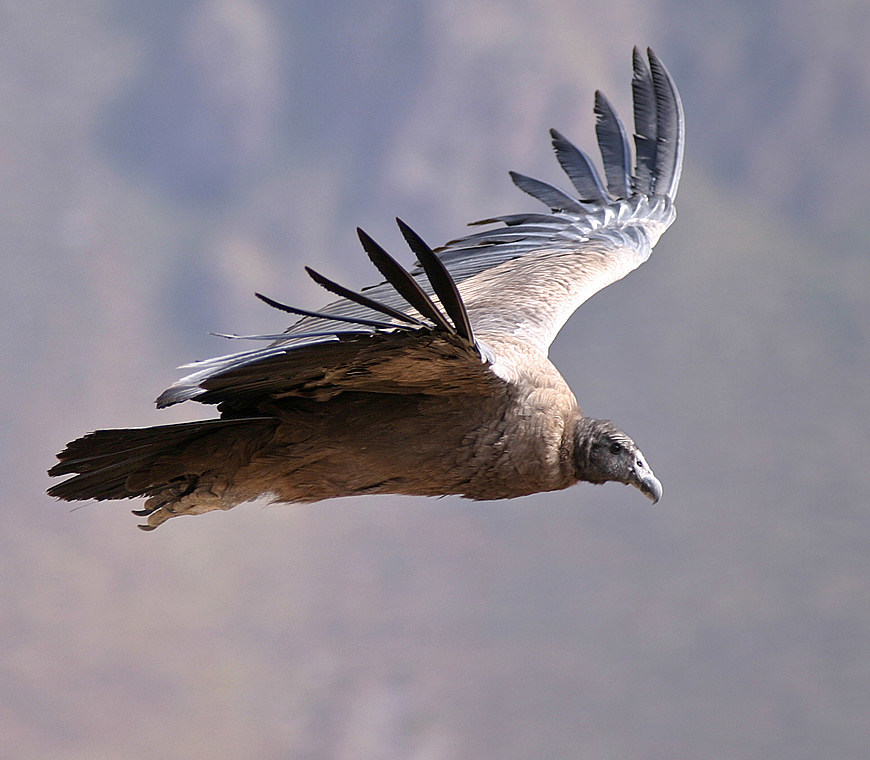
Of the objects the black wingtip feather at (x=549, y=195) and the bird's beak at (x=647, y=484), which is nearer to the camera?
the bird's beak at (x=647, y=484)

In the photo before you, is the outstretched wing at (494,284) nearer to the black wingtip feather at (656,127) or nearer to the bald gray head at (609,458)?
the black wingtip feather at (656,127)

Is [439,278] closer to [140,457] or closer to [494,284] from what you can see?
[140,457]

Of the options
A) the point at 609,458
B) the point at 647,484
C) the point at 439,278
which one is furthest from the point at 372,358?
the point at 647,484

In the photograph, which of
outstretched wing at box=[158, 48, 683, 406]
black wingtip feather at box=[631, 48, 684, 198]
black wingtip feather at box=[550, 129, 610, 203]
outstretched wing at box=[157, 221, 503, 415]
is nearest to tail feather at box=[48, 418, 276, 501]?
outstretched wing at box=[157, 221, 503, 415]

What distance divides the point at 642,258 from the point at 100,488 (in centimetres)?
247

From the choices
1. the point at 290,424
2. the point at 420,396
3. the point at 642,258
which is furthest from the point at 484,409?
the point at 642,258

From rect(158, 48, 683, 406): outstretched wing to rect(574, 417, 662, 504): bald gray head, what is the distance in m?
0.41

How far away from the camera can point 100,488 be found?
143 inches

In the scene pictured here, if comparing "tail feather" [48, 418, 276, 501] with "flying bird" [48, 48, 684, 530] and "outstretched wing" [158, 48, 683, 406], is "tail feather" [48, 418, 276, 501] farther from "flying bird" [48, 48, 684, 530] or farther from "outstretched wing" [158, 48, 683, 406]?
"outstretched wing" [158, 48, 683, 406]

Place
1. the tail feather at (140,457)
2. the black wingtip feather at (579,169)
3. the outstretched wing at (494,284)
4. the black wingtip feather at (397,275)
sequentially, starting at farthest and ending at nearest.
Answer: the black wingtip feather at (579,169) → the tail feather at (140,457) → the outstretched wing at (494,284) → the black wingtip feather at (397,275)

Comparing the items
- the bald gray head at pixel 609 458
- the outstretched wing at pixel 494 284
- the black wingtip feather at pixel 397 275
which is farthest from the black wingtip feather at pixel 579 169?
the black wingtip feather at pixel 397 275

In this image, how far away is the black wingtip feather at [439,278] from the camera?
261 cm

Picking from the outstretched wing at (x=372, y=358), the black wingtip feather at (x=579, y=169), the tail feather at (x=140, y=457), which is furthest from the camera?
the black wingtip feather at (x=579, y=169)

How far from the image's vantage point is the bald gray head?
355 centimetres
